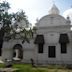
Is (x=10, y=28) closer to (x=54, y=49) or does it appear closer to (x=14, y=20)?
(x=14, y=20)

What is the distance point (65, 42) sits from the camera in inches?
1195

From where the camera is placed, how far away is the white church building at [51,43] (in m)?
30.5

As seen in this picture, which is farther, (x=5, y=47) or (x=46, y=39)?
(x=5, y=47)

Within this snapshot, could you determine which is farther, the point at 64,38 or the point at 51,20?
the point at 51,20

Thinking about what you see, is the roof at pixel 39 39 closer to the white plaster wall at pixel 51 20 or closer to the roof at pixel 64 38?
the white plaster wall at pixel 51 20

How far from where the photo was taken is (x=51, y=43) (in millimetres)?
31234

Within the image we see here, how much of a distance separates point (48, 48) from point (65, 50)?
2784mm

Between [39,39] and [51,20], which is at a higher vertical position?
[51,20]

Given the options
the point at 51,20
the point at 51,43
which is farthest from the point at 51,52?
the point at 51,20

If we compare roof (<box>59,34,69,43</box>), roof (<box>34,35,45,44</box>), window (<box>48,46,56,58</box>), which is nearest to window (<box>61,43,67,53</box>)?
roof (<box>59,34,69,43</box>)

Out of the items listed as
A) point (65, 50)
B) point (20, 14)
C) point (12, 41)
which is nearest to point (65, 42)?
point (65, 50)

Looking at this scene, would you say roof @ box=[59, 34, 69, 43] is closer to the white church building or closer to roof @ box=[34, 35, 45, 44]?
the white church building

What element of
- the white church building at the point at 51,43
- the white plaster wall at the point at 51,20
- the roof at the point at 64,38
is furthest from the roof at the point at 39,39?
the roof at the point at 64,38

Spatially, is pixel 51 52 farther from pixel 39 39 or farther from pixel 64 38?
pixel 64 38
